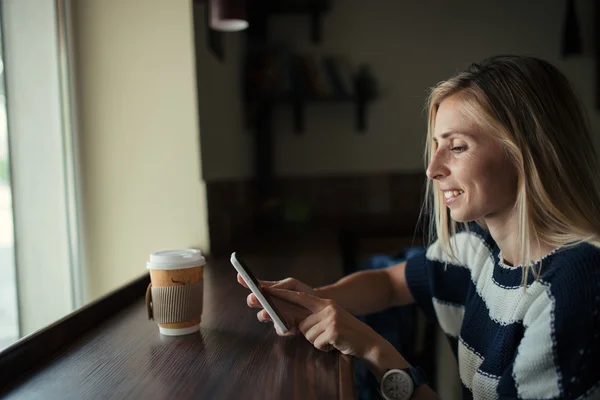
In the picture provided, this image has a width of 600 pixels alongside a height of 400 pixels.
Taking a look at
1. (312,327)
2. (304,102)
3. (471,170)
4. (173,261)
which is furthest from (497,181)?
(304,102)

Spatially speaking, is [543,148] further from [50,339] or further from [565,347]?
[50,339]

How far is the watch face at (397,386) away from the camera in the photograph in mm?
842

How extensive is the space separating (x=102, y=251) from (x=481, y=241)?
1.08m

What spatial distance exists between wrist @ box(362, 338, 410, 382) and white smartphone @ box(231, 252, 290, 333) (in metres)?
0.15

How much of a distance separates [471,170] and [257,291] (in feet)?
1.43

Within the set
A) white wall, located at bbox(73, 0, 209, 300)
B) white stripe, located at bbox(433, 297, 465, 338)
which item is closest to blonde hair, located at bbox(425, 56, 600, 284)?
white stripe, located at bbox(433, 297, 465, 338)

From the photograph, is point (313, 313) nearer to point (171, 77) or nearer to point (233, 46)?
point (171, 77)

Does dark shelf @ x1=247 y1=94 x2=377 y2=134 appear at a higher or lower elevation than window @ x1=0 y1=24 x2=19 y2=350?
higher

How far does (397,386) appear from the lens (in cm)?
85

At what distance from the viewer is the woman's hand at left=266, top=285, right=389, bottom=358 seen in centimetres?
84

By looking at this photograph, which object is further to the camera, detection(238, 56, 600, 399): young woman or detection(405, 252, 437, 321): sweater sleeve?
detection(405, 252, 437, 321): sweater sleeve

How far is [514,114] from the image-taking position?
3.01 ft

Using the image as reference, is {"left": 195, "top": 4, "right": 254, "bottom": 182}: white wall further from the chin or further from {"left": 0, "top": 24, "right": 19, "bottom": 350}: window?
the chin

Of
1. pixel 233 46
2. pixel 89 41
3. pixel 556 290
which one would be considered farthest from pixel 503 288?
pixel 233 46
